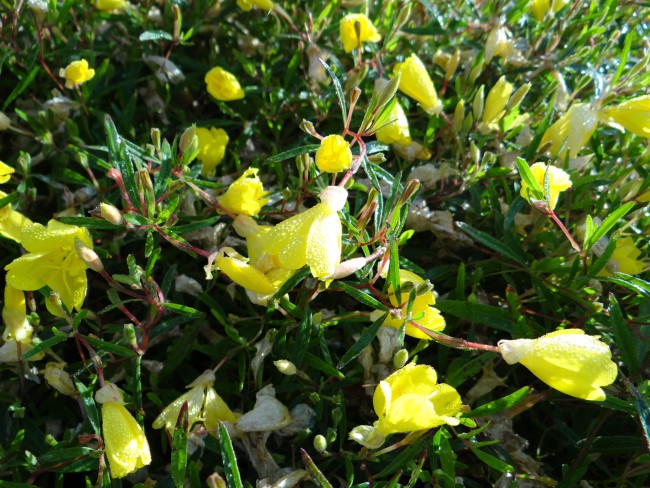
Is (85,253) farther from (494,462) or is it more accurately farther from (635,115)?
(635,115)

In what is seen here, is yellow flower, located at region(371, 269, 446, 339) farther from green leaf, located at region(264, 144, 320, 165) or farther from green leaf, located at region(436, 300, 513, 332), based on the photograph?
green leaf, located at region(264, 144, 320, 165)

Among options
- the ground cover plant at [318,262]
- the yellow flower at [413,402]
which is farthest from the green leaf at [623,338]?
the yellow flower at [413,402]

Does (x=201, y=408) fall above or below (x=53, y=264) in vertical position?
below

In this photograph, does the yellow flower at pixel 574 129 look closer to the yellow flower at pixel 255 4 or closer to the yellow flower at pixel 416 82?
the yellow flower at pixel 416 82

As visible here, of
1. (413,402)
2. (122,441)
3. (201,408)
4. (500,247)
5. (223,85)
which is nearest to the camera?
(413,402)

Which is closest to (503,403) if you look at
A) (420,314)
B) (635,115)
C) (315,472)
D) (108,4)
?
(420,314)

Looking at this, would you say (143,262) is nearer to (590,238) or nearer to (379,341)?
(379,341)

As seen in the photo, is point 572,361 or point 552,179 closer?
point 572,361
